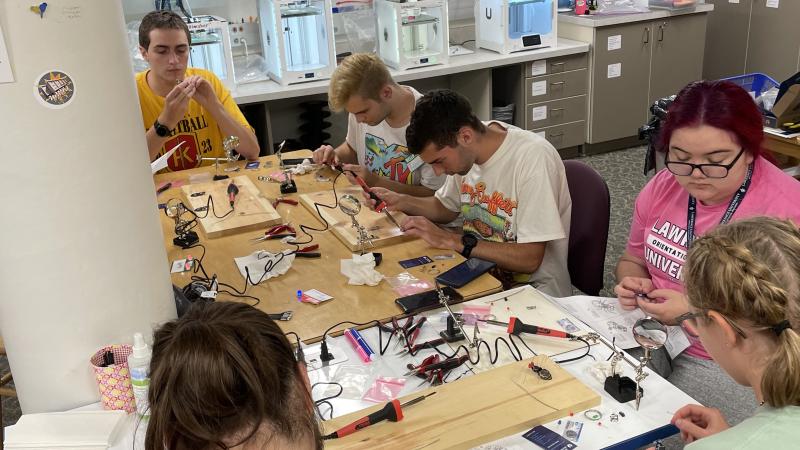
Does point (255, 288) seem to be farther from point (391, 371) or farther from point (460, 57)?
point (460, 57)

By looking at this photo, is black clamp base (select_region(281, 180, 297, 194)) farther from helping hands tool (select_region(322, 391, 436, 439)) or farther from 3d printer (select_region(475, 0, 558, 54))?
3d printer (select_region(475, 0, 558, 54))

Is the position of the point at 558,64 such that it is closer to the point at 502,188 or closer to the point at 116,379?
the point at 502,188

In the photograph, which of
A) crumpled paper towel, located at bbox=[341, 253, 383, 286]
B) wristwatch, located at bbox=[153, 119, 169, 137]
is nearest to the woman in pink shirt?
crumpled paper towel, located at bbox=[341, 253, 383, 286]

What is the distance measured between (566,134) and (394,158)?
106 inches

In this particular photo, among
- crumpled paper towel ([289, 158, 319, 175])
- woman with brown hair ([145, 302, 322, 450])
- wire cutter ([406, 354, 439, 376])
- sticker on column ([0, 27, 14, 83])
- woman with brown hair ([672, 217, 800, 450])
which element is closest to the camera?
woman with brown hair ([145, 302, 322, 450])

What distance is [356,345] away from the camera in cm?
186

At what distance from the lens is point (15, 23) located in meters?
1.36

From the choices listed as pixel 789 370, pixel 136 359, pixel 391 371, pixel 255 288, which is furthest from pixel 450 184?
pixel 789 370

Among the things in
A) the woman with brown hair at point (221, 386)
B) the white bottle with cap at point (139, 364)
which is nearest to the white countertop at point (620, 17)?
the white bottle with cap at point (139, 364)

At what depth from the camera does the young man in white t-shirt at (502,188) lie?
2.30 m

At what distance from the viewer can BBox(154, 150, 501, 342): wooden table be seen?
201 centimetres

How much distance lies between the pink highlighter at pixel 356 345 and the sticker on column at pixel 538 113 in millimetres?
3665

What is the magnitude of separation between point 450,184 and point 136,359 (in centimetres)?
143

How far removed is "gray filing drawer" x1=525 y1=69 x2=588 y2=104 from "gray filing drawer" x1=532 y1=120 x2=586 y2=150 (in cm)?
23
